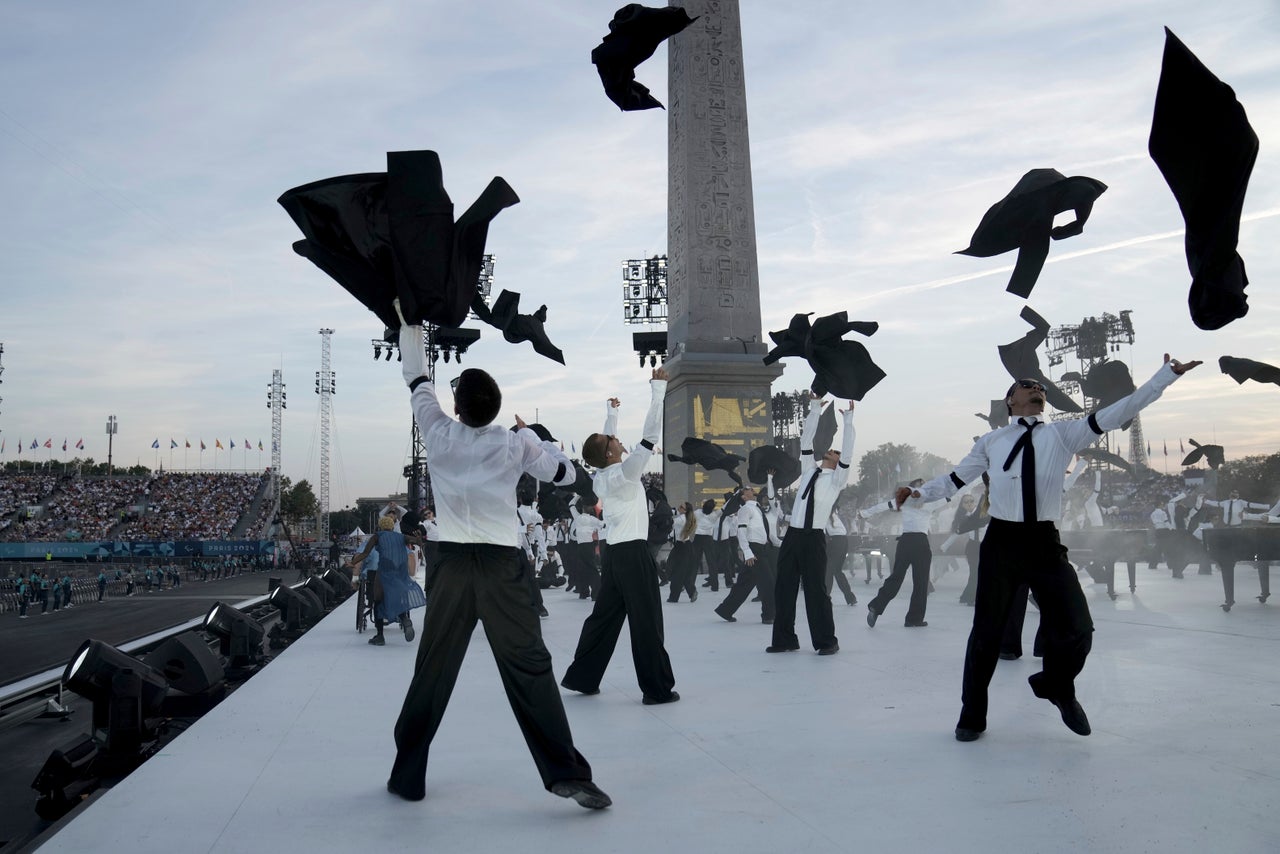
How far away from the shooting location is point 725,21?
2728 cm

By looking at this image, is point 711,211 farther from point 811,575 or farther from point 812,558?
point 811,575

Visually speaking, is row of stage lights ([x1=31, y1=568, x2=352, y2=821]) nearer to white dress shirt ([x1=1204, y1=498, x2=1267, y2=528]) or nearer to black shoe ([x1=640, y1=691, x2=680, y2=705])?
black shoe ([x1=640, y1=691, x2=680, y2=705])

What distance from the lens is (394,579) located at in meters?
12.1

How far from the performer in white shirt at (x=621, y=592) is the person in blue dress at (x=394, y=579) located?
5092 mm

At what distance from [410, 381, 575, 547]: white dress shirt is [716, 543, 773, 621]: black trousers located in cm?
854

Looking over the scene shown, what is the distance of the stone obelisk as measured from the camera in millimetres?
26688

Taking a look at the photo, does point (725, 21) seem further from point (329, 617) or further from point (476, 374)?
point (476, 374)

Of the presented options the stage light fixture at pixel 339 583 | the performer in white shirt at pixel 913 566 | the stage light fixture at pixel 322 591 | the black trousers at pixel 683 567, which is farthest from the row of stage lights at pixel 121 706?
the stage light fixture at pixel 339 583

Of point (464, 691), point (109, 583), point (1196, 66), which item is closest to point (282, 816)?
point (464, 691)

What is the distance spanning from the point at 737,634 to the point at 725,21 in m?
20.8

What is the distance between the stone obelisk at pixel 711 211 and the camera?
26.7 meters

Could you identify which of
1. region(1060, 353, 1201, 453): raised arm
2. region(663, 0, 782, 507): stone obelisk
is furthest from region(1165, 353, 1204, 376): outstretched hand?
region(663, 0, 782, 507): stone obelisk

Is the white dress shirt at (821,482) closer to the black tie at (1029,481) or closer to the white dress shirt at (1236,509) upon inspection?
the black tie at (1029,481)

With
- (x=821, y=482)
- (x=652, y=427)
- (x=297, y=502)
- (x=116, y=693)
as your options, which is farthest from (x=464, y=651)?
(x=297, y=502)
